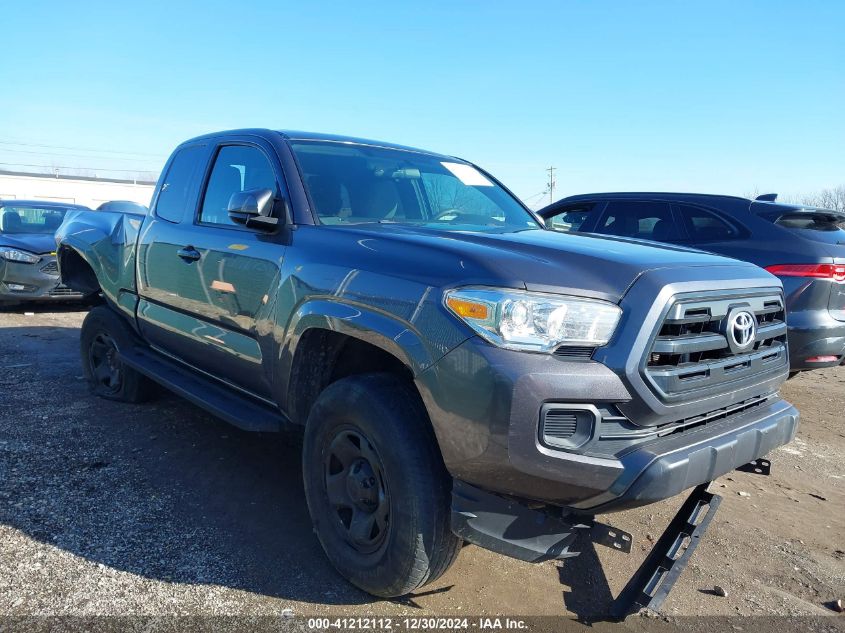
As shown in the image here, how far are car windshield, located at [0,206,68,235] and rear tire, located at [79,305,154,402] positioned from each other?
591cm

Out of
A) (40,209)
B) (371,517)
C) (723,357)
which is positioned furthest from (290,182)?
(40,209)

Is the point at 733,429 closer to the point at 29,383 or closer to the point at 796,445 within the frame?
the point at 796,445

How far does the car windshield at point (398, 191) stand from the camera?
11.0ft

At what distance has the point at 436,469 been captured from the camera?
7.84 ft

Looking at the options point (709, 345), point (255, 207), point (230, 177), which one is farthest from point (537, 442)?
point (230, 177)

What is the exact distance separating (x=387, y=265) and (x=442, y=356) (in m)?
0.52

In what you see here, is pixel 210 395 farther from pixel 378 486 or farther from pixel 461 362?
pixel 461 362

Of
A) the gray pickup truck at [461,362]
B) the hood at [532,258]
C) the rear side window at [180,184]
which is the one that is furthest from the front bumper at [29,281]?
the hood at [532,258]

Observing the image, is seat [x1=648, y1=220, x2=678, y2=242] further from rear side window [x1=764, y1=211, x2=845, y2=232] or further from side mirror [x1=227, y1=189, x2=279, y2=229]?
side mirror [x1=227, y1=189, x2=279, y2=229]

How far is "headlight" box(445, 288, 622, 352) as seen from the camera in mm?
2154

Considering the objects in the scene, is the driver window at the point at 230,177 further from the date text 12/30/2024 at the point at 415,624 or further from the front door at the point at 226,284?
the date text 12/30/2024 at the point at 415,624

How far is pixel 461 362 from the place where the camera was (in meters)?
2.16

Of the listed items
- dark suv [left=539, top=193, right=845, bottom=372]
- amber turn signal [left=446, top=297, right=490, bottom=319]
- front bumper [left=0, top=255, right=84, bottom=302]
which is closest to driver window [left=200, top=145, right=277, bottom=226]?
amber turn signal [left=446, top=297, right=490, bottom=319]

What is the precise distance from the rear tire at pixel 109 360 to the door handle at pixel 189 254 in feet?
4.13
